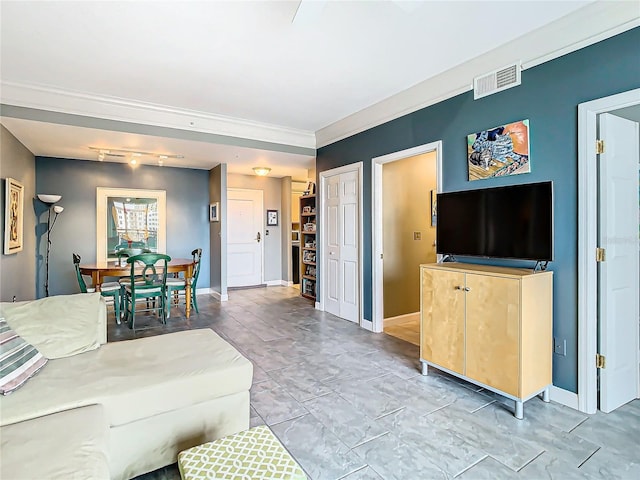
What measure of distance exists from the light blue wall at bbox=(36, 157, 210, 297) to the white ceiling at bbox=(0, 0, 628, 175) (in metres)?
1.13

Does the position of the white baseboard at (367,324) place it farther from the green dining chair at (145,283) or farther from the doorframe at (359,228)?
the green dining chair at (145,283)

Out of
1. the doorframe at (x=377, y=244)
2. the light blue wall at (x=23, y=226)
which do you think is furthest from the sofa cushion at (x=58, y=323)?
the doorframe at (x=377, y=244)

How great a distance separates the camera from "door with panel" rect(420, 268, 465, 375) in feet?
8.82

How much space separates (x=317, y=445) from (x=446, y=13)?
294 centimetres

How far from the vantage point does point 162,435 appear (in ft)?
5.77

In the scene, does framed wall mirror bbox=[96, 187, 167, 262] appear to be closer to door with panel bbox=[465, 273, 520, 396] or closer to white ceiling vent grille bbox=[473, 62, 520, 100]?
door with panel bbox=[465, 273, 520, 396]

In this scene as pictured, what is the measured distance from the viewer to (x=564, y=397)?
2463mm

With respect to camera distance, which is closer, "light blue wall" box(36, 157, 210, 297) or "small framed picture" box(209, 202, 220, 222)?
"light blue wall" box(36, 157, 210, 297)

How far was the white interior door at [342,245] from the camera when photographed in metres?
4.66

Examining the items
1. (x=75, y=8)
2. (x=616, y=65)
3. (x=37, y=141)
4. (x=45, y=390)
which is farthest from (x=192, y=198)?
(x=616, y=65)

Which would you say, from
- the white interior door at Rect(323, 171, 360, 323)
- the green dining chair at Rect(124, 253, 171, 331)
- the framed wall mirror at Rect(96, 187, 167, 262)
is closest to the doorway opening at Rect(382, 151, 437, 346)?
the white interior door at Rect(323, 171, 360, 323)

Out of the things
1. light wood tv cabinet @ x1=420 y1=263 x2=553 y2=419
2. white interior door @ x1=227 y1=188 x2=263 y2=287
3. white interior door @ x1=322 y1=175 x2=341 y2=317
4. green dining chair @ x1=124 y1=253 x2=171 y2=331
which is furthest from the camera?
white interior door @ x1=227 y1=188 x2=263 y2=287

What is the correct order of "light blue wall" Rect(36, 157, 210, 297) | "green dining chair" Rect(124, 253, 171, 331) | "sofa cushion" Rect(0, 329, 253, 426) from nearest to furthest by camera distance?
"sofa cushion" Rect(0, 329, 253, 426)
"green dining chair" Rect(124, 253, 171, 331)
"light blue wall" Rect(36, 157, 210, 297)

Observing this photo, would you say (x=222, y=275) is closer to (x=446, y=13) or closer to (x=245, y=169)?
(x=245, y=169)
